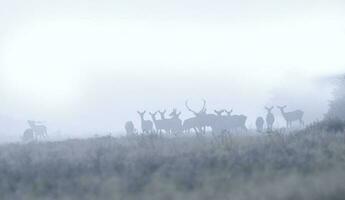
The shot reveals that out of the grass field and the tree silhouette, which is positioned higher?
the tree silhouette

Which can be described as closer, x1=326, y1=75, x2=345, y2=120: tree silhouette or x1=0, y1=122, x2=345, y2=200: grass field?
x1=0, y1=122, x2=345, y2=200: grass field

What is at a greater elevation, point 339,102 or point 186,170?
point 339,102

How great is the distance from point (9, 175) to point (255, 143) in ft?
28.8

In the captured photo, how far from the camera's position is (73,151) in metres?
27.1

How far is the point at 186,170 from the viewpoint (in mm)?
21781

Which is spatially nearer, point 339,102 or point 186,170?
point 186,170

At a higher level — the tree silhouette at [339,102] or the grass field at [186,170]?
the tree silhouette at [339,102]

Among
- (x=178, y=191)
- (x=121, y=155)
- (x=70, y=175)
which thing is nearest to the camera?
(x=178, y=191)

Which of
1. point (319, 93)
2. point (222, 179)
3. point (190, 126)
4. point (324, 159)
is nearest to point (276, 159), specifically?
point (324, 159)

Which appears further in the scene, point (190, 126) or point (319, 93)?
point (319, 93)

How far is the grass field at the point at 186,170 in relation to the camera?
18984 millimetres

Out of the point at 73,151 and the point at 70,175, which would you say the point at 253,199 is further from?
the point at 73,151

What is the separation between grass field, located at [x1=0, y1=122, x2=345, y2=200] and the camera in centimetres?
1898

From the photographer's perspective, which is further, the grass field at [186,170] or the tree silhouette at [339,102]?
the tree silhouette at [339,102]
